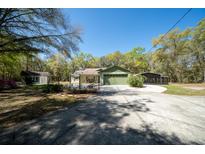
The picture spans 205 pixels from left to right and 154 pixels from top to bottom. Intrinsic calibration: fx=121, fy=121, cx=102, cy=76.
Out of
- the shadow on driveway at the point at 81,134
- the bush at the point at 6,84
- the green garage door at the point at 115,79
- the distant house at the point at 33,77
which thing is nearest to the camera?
the shadow on driveway at the point at 81,134

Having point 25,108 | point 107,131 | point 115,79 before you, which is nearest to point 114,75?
point 115,79

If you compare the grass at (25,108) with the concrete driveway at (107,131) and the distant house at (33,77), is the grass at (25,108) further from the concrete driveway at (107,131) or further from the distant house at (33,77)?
the distant house at (33,77)

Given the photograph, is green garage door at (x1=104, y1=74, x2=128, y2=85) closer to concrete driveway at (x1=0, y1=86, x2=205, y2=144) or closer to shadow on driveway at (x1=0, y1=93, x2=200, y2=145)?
concrete driveway at (x1=0, y1=86, x2=205, y2=144)

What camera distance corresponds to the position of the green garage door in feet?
74.5

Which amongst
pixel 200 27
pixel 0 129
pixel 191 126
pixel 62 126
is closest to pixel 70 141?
pixel 62 126

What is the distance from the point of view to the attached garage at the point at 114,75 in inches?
896

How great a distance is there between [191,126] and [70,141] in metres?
3.76

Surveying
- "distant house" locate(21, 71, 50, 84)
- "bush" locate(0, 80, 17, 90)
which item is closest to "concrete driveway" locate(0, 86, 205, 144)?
"bush" locate(0, 80, 17, 90)

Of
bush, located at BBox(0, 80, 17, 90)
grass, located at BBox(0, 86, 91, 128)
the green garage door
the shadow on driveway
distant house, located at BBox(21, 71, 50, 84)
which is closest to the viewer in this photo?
the shadow on driveway

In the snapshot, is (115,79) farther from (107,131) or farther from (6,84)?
(107,131)

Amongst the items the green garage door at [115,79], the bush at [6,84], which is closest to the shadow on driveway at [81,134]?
the bush at [6,84]

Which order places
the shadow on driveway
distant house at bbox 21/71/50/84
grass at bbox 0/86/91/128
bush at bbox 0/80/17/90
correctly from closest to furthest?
the shadow on driveway → grass at bbox 0/86/91/128 → bush at bbox 0/80/17/90 → distant house at bbox 21/71/50/84

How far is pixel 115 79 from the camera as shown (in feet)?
74.8
